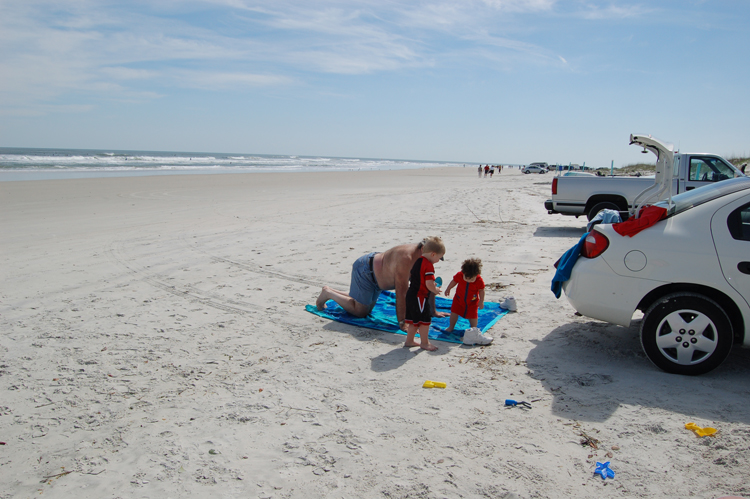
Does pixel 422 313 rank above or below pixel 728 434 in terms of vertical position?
above

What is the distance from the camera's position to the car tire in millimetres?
3971

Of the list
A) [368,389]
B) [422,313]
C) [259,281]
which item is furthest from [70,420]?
[259,281]

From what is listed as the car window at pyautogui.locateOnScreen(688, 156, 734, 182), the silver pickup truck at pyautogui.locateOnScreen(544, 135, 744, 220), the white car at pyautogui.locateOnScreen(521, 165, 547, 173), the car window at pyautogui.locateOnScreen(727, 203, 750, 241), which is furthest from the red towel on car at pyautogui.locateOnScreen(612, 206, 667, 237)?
the white car at pyautogui.locateOnScreen(521, 165, 547, 173)

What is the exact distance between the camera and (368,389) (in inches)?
157

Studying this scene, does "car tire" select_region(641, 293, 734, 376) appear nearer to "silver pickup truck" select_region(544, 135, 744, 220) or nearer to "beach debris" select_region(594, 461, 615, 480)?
"beach debris" select_region(594, 461, 615, 480)

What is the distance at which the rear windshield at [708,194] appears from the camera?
4289mm

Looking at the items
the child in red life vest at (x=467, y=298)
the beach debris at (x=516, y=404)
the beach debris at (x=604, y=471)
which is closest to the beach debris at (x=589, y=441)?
the beach debris at (x=604, y=471)

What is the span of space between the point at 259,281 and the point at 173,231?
5.59m

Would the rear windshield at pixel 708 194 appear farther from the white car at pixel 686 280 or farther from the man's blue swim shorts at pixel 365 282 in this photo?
the man's blue swim shorts at pixel 365 282

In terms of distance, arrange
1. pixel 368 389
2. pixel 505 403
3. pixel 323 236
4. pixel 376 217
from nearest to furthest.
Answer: pixel 505 403
pixel 368 389
pixel 323 236
pixel 376 217

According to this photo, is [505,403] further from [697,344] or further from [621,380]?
[697,344]

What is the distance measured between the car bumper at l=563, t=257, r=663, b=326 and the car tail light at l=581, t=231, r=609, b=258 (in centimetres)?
5

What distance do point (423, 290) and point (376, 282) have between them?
1046 millimetres

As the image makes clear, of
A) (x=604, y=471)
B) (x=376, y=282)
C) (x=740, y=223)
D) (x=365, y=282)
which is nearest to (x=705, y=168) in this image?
(x=740, y=223)
